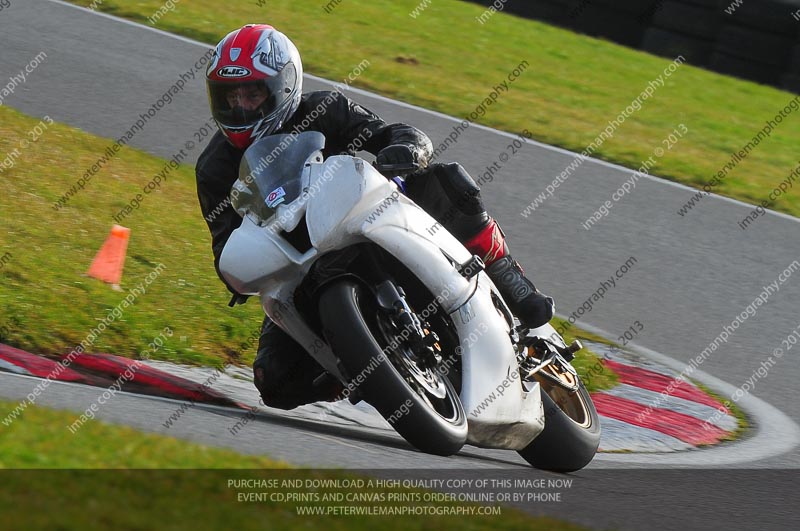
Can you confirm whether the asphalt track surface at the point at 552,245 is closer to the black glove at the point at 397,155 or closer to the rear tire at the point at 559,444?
the rear tire at the point at 559,444

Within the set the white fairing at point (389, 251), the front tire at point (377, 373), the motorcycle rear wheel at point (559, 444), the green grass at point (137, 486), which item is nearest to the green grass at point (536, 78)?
the motorcycle rear wheel at point (559, 444)

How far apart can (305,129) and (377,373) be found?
4.46 ft

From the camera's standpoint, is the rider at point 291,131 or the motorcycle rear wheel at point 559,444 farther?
the motorcycle rear wheel at point 559,444

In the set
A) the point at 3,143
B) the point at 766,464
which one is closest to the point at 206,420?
the point at 766,464

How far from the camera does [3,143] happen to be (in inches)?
330

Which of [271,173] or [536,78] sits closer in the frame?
[271,173]

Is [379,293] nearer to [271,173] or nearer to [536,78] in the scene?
[271,173]

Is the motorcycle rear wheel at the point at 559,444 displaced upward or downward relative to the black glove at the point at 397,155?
downward

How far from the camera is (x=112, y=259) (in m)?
6.57

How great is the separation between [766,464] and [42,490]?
333 cm

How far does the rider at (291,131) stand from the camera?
15.0ft

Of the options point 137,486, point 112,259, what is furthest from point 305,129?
point 112,259

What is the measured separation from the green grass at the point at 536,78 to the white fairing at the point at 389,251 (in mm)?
5269

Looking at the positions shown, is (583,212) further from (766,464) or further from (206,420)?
(206,420)
